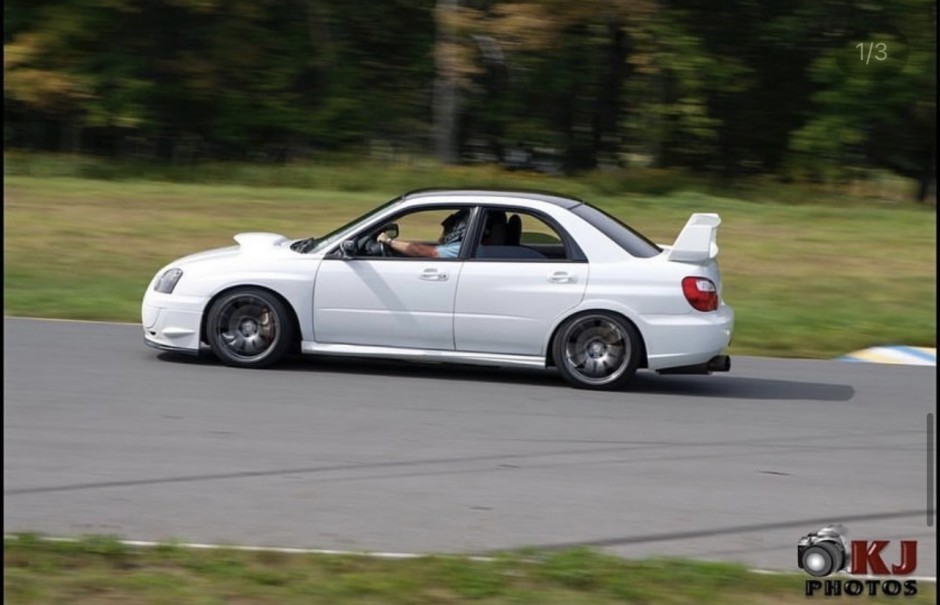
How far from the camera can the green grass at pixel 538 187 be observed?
14562mm

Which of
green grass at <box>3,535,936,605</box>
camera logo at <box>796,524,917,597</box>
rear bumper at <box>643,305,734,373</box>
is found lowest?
green grass at <box>3,535,936,605</box>

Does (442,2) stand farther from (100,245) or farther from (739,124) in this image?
(100,245)

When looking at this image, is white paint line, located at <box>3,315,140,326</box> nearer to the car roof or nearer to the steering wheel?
the steering wheel

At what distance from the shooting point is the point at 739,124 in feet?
109

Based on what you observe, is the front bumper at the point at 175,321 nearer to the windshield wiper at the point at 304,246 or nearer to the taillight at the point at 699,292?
the windshield wiper at the point at 304,246

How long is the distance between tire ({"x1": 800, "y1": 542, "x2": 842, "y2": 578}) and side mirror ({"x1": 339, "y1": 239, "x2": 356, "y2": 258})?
533 cm

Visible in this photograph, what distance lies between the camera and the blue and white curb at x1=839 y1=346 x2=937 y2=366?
1273cm

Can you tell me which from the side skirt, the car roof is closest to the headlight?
the side skirt

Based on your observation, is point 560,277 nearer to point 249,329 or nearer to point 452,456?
point 249,329

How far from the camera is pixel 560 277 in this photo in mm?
10664

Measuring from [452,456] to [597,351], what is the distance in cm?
263

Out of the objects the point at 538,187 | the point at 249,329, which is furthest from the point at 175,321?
the point at 538,187

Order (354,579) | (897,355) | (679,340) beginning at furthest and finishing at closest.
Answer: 1. (897,355)
2. (679,340)
3. (354,579)

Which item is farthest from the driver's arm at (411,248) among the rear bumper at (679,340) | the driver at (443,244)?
the rear bumper at (679,340)
